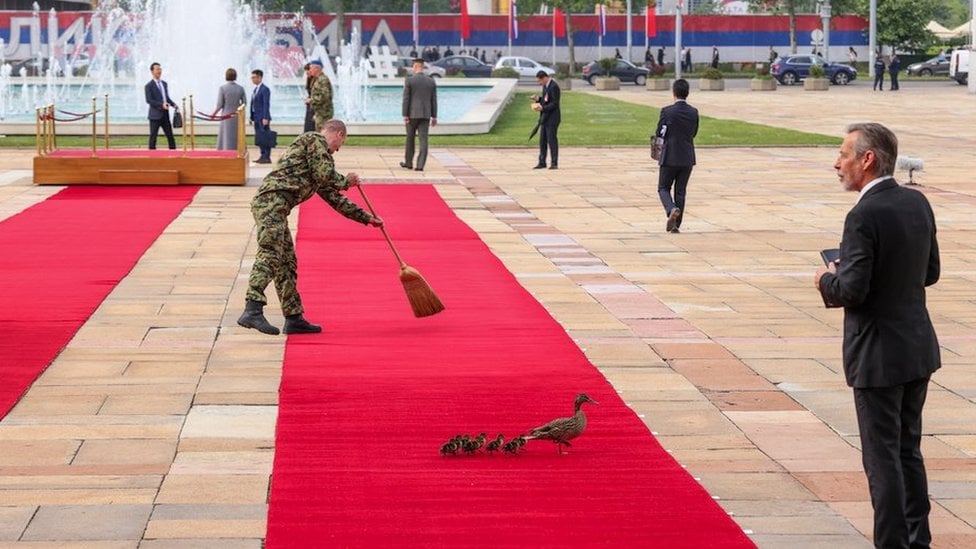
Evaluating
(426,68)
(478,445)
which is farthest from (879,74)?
(478,445)

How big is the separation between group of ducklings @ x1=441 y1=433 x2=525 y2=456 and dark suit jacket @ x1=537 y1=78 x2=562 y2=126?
18.2 meters

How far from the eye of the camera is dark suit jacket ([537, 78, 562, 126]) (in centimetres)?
2567

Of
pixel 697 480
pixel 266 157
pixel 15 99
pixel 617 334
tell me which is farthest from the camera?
pixel 15 99

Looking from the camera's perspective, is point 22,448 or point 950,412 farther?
point 950,412

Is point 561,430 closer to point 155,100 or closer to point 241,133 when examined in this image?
point 241,133

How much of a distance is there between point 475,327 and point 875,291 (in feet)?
18.4

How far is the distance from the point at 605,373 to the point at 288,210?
2.69m

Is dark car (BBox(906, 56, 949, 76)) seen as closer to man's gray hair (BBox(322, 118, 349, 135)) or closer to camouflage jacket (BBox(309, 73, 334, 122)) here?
camouflage jacket (BBox(309, 73, 334, 122))

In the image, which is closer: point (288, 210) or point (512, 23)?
point (288, 210)

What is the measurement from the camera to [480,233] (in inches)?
676

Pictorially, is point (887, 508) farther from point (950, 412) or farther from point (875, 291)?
point (950, 412)

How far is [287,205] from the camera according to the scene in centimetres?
1109

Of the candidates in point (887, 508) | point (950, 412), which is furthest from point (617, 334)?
point (887, 508)

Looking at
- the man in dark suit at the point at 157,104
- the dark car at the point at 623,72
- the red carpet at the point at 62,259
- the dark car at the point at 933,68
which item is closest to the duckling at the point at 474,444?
the red carpet at the point at 62,259
